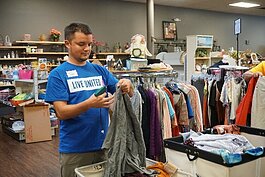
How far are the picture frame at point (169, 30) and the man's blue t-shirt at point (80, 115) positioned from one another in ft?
30.1

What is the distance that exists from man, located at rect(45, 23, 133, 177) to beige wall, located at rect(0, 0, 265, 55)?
688 cm

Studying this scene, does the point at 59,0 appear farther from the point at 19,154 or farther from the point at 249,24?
the point at 249,24

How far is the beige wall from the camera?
26.1 feet

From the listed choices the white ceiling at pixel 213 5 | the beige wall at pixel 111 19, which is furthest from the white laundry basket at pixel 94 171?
the white ceiling at pixel 213 5

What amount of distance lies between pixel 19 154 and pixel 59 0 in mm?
5343

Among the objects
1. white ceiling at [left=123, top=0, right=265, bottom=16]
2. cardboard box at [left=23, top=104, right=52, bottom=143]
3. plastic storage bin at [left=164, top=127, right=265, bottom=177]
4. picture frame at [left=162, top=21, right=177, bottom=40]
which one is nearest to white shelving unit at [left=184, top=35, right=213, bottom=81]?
white ceiling at [left=123, top=0, right=265, bottom=16]

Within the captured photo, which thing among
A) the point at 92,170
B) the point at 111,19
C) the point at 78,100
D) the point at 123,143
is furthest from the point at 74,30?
the point at 111,19

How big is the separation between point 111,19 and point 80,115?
824 centimetres

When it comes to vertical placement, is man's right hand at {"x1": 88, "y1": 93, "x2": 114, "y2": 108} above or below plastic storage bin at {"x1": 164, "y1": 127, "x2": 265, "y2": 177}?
above

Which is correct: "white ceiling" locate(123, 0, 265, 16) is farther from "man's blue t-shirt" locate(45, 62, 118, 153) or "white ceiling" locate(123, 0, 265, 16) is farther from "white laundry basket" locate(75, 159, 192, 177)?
"white laundry basket" locate(75, 159, 192, 177)

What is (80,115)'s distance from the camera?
1686 mm

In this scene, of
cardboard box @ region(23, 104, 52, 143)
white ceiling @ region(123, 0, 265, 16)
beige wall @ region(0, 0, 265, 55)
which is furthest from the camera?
white ceiling @ region(123, 0, 265, 16)

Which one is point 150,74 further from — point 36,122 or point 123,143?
point 36,122

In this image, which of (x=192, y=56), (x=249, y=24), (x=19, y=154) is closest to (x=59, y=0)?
(x=192, y=56)
